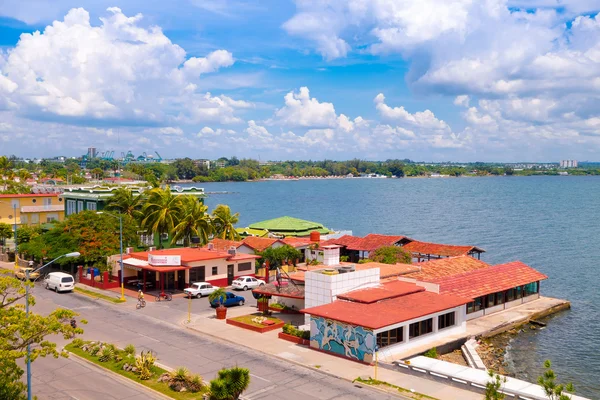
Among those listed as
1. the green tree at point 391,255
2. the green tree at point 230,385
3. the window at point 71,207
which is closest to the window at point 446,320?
the green tree at point 230,385

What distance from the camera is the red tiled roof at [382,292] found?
3856cm

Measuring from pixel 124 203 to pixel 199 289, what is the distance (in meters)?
23.6

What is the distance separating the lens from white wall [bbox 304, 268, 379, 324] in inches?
1571

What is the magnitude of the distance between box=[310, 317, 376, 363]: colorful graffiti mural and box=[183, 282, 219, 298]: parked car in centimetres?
1886

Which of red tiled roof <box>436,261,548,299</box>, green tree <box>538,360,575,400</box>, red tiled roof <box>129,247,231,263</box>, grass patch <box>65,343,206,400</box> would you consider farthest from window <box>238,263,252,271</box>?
green tree <box>538,360,575,400</box>

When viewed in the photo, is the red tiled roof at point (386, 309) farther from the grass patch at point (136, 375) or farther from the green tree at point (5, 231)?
the green tree at point (5, 231)

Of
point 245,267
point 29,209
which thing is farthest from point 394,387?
point 29,209

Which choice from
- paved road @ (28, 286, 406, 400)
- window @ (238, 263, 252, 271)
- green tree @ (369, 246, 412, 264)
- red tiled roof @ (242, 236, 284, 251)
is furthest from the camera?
red tiled roof @ (242, 236, 284, 251)

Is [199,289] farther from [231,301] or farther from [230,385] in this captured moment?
[230,385]

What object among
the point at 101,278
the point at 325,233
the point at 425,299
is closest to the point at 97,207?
the point at 101,278

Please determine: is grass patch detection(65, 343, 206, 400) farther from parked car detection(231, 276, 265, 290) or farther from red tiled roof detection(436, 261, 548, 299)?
red tiled roof detection(436, 261, 548, 299)

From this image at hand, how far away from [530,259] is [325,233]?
108 ft

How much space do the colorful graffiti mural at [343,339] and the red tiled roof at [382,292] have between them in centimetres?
352

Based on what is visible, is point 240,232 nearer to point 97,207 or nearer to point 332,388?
point 97,207
